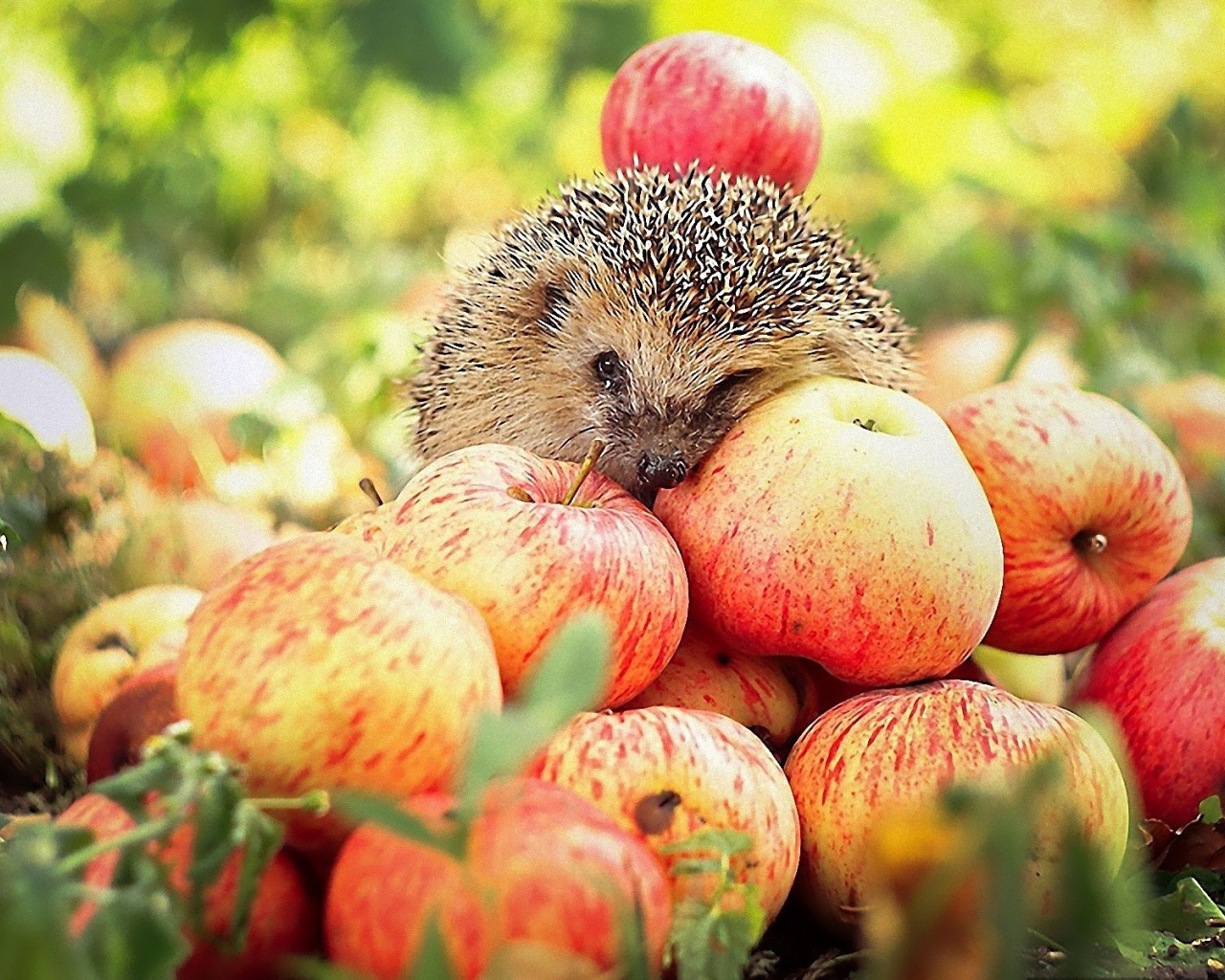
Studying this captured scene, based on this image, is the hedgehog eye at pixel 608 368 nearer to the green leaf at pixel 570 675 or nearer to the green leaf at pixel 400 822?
the green leaf at pixel 570 675

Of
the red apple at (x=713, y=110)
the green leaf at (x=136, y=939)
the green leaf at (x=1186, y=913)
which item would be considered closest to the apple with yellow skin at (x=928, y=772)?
the green leaf at (x=1186, y=913)

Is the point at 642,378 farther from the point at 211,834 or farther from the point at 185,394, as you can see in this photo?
the point at 185,394

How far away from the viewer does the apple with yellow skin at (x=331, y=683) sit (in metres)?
1.12

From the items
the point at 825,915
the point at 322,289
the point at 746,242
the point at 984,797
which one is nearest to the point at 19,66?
the point at 322,289

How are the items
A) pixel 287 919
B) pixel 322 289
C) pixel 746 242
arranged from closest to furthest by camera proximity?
pixel 287 919 → pixel 746 242 → pixel 322 289

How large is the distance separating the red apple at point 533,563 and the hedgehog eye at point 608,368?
1.64 feet

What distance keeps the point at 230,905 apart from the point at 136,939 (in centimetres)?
15

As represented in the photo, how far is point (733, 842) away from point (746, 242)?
1010 millimetres

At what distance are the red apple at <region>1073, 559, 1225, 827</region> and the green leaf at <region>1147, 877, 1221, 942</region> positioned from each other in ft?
0.65

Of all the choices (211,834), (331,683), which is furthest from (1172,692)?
(211,834)

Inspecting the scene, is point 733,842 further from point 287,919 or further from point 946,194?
point 946,194

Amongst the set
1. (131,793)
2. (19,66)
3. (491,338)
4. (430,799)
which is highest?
(19,66)

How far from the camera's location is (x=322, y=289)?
4449 millimetres

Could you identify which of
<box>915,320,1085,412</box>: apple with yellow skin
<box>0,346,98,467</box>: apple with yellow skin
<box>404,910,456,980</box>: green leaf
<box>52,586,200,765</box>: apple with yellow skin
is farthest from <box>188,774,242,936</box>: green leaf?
<box>915,320,1085,412</box>: apple with yellow skin
